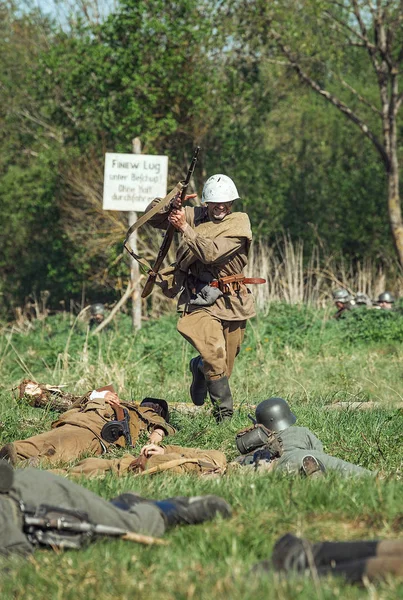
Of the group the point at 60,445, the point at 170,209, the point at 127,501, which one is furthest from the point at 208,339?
the point at 127,501

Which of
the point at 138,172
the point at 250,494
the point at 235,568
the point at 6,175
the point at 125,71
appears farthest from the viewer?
the point at 6,175

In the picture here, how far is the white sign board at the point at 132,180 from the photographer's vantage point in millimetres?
13906

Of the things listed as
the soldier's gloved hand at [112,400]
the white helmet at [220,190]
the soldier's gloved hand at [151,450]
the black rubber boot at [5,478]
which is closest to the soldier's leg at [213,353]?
the white helmet at [220,190]

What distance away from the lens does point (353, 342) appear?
1458 centimetres

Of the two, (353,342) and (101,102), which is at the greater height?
(101,102)

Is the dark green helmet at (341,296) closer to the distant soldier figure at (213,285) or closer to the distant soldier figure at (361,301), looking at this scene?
the distant soldier figure at (361,301)

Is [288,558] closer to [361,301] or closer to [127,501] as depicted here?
[127,501]

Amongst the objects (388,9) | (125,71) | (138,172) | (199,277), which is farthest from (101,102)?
(199,277)

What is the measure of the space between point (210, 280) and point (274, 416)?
2211mm

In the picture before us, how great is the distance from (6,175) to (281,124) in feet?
28.0

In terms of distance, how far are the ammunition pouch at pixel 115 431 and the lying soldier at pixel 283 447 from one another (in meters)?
1.03

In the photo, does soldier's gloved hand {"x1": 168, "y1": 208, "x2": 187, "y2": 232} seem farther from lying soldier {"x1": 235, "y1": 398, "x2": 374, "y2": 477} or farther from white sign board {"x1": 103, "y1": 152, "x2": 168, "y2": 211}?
white sign board {"x1": 103, "y1": 152, "x2": 168, "y2": 211}

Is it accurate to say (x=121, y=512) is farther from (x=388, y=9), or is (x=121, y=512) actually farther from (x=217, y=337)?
(x=388, y=9)

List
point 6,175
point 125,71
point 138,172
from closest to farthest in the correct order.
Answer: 1. point 138,172
2. point 125,71
3. point 6,175
